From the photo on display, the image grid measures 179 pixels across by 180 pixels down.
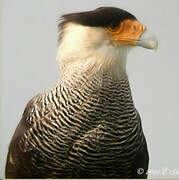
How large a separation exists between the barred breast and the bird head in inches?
2.5

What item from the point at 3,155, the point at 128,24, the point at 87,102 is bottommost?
the point at 3,155

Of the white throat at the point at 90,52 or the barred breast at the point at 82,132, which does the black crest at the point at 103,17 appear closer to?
the white throat at the point at 90,52

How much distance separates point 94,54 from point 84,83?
4.6 inches

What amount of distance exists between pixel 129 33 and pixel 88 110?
0.33 meters

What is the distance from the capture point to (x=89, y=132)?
1109mm

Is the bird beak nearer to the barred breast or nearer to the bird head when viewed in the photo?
the bird head

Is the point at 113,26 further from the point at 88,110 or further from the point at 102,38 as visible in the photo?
the point at 88,110

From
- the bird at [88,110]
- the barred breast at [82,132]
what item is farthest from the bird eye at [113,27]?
the barred breast at [82,132]

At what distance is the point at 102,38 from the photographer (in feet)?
3.60

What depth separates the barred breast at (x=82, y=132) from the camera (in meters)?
1.10

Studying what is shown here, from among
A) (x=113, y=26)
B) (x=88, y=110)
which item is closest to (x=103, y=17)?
(x=113, y=26)

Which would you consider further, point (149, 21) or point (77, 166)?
point (149, 21)

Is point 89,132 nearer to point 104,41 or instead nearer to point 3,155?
point 104,41

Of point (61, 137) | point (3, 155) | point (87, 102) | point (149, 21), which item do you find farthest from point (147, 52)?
point (3, 155)
